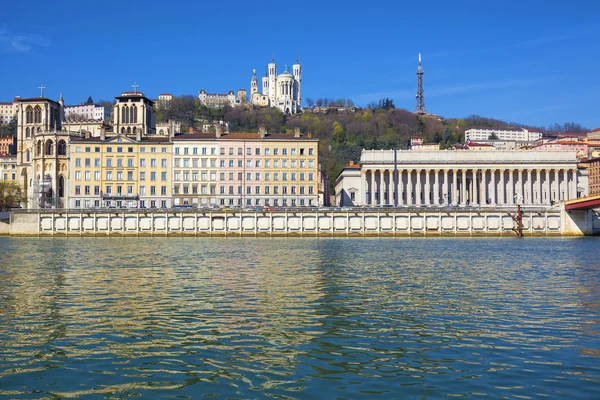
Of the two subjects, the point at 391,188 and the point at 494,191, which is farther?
the point at 494,191

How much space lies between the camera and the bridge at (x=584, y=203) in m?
71.9

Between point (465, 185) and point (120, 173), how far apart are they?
200 feet

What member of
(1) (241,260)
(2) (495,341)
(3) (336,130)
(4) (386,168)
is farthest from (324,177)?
(2) (495,341)

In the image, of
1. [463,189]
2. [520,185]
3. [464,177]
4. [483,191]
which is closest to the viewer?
[464,177]

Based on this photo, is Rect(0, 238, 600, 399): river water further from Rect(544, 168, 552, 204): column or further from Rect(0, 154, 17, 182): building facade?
Rect(0, 154, 17, 182): building facade

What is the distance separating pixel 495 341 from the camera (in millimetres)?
15891

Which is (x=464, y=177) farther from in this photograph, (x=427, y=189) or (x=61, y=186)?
(x=61, y=186)

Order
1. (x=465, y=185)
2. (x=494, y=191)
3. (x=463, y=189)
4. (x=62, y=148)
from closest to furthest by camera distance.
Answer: (x=62, y=148) → (x=494, y=191) → (x=463, y=189) → (x=465, y=185)

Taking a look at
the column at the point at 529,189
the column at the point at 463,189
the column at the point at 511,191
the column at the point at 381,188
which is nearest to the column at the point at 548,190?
the column at the point at 529,189

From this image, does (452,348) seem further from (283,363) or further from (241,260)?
(241,260)

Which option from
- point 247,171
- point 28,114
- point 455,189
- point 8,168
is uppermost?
A: point 28,114

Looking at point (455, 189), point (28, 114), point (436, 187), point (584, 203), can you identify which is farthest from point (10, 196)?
point (584, 203)

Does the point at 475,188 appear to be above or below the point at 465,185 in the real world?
below

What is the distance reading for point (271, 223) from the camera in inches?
3056
